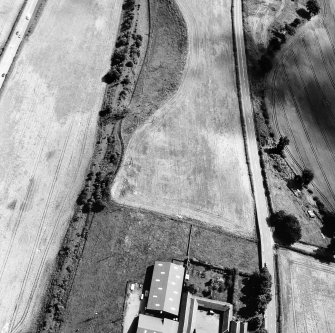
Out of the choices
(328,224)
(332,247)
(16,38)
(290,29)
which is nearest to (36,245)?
(16,38)

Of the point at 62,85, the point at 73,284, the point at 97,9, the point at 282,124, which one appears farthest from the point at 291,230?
the point at 97,9

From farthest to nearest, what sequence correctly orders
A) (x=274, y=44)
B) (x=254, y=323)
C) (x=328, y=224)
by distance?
(x=274, y=44), (x=328, y=224), (x=254, y=323)

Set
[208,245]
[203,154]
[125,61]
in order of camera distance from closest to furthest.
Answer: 1. [208,245]
2. [203,154]
3. [125,61]

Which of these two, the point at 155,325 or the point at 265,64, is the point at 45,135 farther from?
the point at 265,64

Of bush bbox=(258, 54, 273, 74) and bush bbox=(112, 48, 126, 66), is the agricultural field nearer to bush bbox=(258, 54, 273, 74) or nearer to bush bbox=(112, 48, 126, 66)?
bush bbox=(258, 54, 273, 74)

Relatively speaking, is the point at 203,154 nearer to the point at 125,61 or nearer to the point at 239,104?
the point at 239,104

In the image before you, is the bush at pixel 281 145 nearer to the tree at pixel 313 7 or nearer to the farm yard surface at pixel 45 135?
the farm yard surface at pixel 45 135
